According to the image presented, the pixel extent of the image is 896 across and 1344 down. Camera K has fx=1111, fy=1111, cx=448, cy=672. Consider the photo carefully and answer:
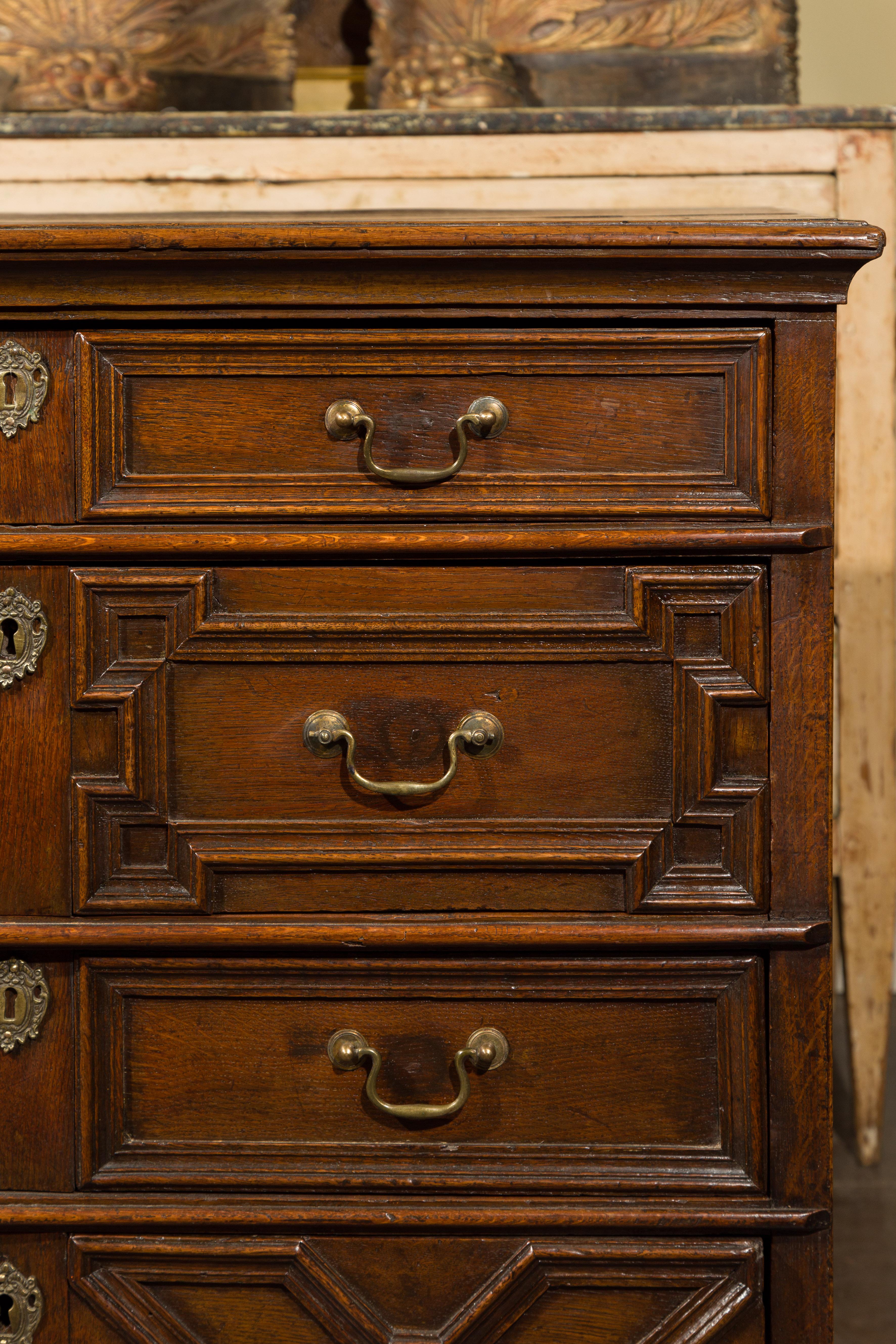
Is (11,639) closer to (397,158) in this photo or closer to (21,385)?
(21,385)

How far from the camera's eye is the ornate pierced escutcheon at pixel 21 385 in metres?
0.86

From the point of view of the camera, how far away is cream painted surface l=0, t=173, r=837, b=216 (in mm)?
1287

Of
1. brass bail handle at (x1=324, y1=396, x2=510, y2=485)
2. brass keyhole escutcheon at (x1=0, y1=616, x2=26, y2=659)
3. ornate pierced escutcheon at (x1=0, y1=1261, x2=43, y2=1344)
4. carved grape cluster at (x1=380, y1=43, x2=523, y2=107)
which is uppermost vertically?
carved grape cluster at (x1=380, y1=43, x2=523, y2=107)

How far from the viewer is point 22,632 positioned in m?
0.86

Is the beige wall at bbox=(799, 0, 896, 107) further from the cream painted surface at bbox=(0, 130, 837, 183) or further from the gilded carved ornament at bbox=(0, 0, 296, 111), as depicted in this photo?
the gilded carved ornament at bbox=(0, 0, 296, 111)

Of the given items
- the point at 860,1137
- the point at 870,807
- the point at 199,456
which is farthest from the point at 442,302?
the point at 860,1137

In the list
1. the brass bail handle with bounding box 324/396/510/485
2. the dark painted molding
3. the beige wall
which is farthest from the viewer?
the beige wall

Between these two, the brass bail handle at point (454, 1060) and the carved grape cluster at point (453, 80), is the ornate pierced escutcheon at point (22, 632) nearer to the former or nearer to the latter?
the brass bail handle at point (454, 1060)

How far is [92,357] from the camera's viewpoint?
86cm

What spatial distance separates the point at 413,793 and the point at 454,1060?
0.22m

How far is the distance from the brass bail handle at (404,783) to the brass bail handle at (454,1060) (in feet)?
0.65

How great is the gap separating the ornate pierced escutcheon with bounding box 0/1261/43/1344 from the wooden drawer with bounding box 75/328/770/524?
1.99ft

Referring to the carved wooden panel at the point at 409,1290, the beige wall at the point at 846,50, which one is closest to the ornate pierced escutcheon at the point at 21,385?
the carved wooden panel at the point at 409,1290

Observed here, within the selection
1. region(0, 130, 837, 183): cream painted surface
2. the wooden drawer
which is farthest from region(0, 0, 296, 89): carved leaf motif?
the wooden drawer
